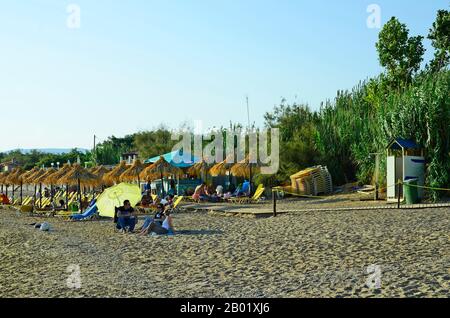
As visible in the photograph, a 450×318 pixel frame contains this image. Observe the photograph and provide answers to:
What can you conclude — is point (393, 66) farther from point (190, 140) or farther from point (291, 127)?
point (190, 140)

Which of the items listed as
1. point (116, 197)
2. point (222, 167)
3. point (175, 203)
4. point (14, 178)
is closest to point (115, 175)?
point (222, 167)

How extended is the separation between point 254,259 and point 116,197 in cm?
815

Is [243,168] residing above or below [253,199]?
above

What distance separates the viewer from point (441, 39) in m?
Result: 31.1

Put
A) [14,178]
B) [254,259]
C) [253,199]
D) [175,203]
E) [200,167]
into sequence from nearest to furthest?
[254,259]
[175,203]
[253,199]
[200,167]
[14,178]

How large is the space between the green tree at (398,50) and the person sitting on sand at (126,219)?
1788cm

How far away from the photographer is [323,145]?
93.1 feet

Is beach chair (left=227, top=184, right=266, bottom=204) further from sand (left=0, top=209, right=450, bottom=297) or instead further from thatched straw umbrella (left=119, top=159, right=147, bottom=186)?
sand (left=0, top=209, right=450, bottom=297)

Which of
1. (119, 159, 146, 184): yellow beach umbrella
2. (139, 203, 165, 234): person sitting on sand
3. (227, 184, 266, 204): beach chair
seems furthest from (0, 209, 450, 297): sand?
(119, 159, 146, 184): yellow beach umbrella

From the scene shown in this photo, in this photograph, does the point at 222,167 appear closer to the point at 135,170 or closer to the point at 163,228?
the point at 135,170

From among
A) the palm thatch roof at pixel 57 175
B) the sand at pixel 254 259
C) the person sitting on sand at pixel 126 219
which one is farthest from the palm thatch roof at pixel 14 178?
the person sitting on sand at pixel 126 219

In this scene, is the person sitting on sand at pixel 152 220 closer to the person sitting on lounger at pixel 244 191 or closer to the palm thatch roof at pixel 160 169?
the palm thatch roof at pixel 160 169

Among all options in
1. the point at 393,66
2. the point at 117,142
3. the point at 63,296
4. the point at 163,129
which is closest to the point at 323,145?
the point at 393,66

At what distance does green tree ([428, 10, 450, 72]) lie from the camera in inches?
1206
